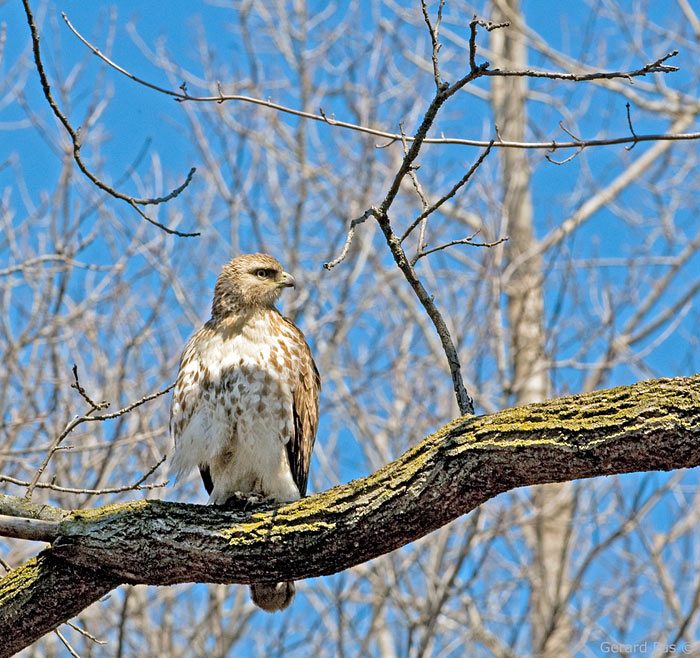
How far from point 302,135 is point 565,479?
9.55m

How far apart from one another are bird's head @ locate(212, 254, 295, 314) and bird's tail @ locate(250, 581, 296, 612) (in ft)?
5.25

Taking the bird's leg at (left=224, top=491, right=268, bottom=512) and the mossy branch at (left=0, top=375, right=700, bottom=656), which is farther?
the bird's leg at (left=224, top=491, right=268, bottom=512)

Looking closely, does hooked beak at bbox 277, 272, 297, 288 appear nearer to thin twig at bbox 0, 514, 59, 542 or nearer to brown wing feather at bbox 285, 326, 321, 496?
brown wing feather at bbox 285, 326, 321, 496

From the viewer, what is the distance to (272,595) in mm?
5039

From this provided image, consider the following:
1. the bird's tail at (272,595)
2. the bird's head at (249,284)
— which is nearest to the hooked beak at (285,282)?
the bird's head at (249,284)

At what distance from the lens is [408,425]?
405 inches

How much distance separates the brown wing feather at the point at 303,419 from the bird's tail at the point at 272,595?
0.69 m

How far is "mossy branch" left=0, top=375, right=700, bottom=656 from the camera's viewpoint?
10.9 feet

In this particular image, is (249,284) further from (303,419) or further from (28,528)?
(28,528)

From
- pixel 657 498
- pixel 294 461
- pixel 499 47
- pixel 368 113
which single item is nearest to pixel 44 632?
pixel 294 461

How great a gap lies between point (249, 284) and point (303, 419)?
91 cm

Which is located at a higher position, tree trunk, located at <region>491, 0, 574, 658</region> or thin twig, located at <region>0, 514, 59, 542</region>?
tree trunk, located at <region>491, 0, 574, 658</region>

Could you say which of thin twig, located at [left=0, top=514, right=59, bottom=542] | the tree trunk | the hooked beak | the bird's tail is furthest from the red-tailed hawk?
the tree trunk

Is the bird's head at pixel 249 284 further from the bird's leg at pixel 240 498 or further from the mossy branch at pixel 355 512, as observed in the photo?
the mossy branch at pixel 355 512
